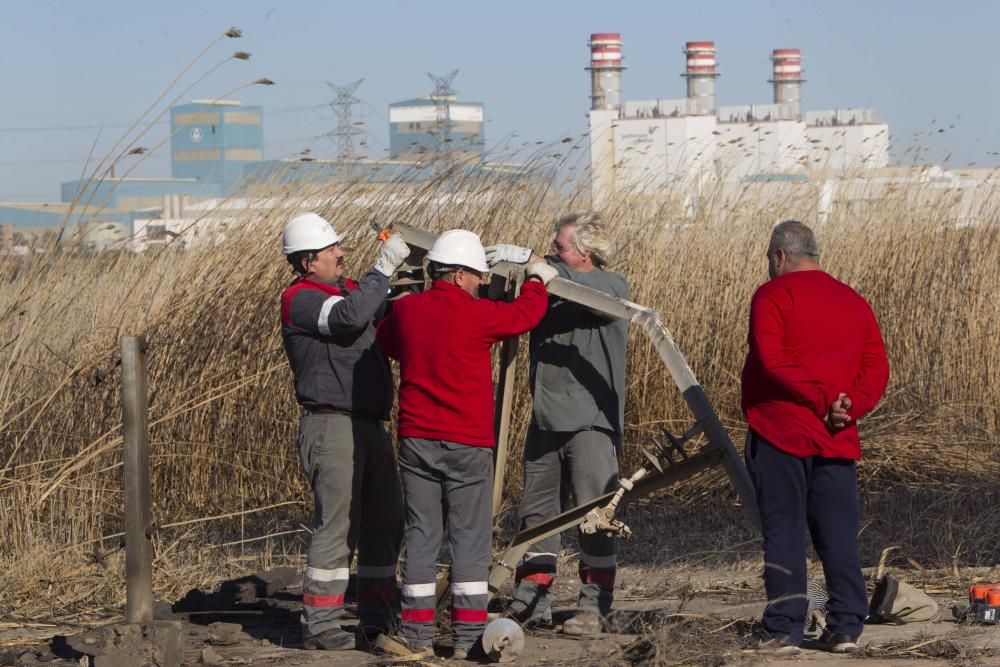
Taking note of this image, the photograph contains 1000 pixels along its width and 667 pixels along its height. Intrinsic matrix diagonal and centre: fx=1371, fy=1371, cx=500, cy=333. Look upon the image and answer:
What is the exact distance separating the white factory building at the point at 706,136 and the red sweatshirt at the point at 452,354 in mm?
4524

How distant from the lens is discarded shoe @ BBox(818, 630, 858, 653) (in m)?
5.33

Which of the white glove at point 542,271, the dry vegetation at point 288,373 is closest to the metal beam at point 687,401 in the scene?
the white glove at point 542,271

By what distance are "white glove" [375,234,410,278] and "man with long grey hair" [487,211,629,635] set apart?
29.7 inches

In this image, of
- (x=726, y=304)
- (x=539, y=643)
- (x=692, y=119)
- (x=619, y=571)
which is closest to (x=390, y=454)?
(x=539, y=643)

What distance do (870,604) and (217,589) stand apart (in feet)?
10.6

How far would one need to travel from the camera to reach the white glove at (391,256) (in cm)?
565

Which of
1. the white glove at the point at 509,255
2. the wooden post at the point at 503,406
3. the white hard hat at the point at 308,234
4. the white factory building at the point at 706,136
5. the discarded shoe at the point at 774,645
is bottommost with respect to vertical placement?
the discarded shoe at the point at 774,645

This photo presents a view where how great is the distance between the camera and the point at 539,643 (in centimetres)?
579

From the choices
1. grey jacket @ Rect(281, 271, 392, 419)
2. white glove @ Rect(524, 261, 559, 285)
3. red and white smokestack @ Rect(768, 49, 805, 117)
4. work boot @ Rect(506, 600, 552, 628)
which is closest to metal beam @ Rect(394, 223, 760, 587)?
white glove @ Rect(524, 261, 559, 285)

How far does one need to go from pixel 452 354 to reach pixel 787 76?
135836 millimetres

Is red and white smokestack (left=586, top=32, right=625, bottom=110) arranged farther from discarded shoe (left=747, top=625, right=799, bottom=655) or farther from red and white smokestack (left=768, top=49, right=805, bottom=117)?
discarded shoe (left=747, top=625, right=799, bottom=655)

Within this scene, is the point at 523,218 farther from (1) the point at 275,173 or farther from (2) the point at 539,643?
(2) the point at 539,643

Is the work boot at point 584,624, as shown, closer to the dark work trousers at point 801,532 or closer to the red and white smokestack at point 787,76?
the dark work trousers at point 801,532

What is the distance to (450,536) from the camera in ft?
18.0
